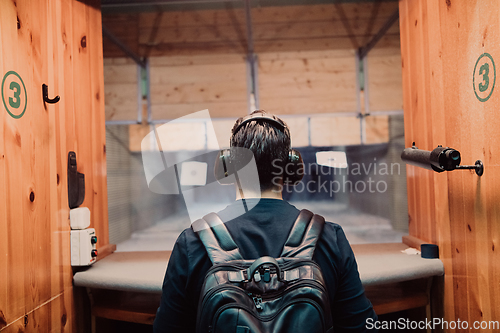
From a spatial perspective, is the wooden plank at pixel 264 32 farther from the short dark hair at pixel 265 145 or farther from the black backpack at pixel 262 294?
the black backpack at pixel 262 294

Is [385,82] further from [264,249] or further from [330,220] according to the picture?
[264,249]

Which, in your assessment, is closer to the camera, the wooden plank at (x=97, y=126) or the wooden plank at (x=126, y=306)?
the wooden plank at (x=126, y=306)

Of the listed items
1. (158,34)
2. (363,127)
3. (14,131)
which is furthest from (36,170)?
(363,127)

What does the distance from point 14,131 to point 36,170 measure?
198 mm

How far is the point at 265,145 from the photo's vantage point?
2.89 ft

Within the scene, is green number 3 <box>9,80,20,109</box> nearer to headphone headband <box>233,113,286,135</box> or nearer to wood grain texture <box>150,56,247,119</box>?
headphone headband <box>233,113,286,135</box>

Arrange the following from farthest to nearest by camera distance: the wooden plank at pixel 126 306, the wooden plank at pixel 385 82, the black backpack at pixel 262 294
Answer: the wooden plank at pixel 385 82
the wooden plank at pixel 126 306
the black backpack at pixel 262 294

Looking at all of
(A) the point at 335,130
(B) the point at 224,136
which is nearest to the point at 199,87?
(B) the point at 224,136

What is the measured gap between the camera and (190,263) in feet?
2.64

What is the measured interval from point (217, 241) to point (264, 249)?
0.12 meters

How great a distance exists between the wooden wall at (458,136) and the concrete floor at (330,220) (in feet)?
3.41

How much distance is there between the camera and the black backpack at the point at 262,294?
71cm

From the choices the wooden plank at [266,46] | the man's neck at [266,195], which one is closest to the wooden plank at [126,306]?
the man's neck at [266,195]

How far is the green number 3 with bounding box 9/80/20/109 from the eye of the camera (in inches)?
46.9
